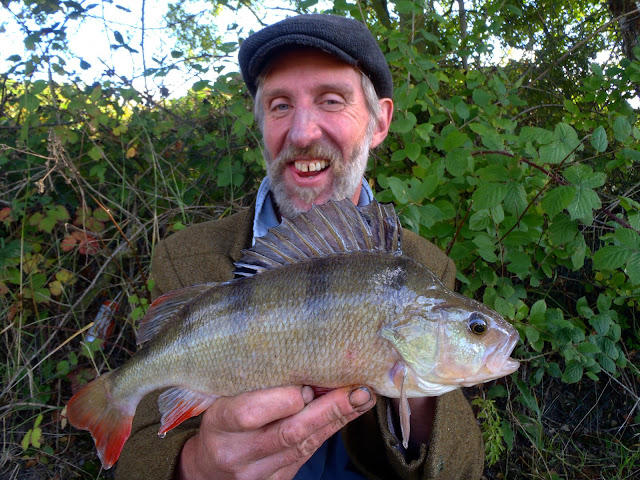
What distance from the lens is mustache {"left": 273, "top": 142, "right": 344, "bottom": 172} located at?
199 cm

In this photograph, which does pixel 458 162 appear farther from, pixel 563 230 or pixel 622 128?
pixel 622 128

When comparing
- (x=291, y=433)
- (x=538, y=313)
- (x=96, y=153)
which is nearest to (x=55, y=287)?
(x=96, y=153)

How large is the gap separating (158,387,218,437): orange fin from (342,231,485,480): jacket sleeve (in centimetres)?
60

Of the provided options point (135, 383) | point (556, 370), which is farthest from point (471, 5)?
point (135, 383)

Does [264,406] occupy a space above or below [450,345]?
below

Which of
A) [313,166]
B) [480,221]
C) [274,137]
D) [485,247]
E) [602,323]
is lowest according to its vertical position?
[602,323]

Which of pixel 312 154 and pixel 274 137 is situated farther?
pixel 274 137

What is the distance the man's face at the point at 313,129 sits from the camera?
78.8 inches

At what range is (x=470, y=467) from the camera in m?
1.78

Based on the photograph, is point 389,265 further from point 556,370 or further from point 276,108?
point 556,370

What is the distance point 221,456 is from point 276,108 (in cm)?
152

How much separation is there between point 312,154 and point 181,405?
3.83ft

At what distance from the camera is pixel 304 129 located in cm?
195

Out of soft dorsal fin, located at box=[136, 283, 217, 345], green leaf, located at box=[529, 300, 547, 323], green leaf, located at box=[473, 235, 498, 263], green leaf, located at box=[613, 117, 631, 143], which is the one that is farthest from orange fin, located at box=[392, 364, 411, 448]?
green leaf, located at box=[613, 117, 631, 143]
